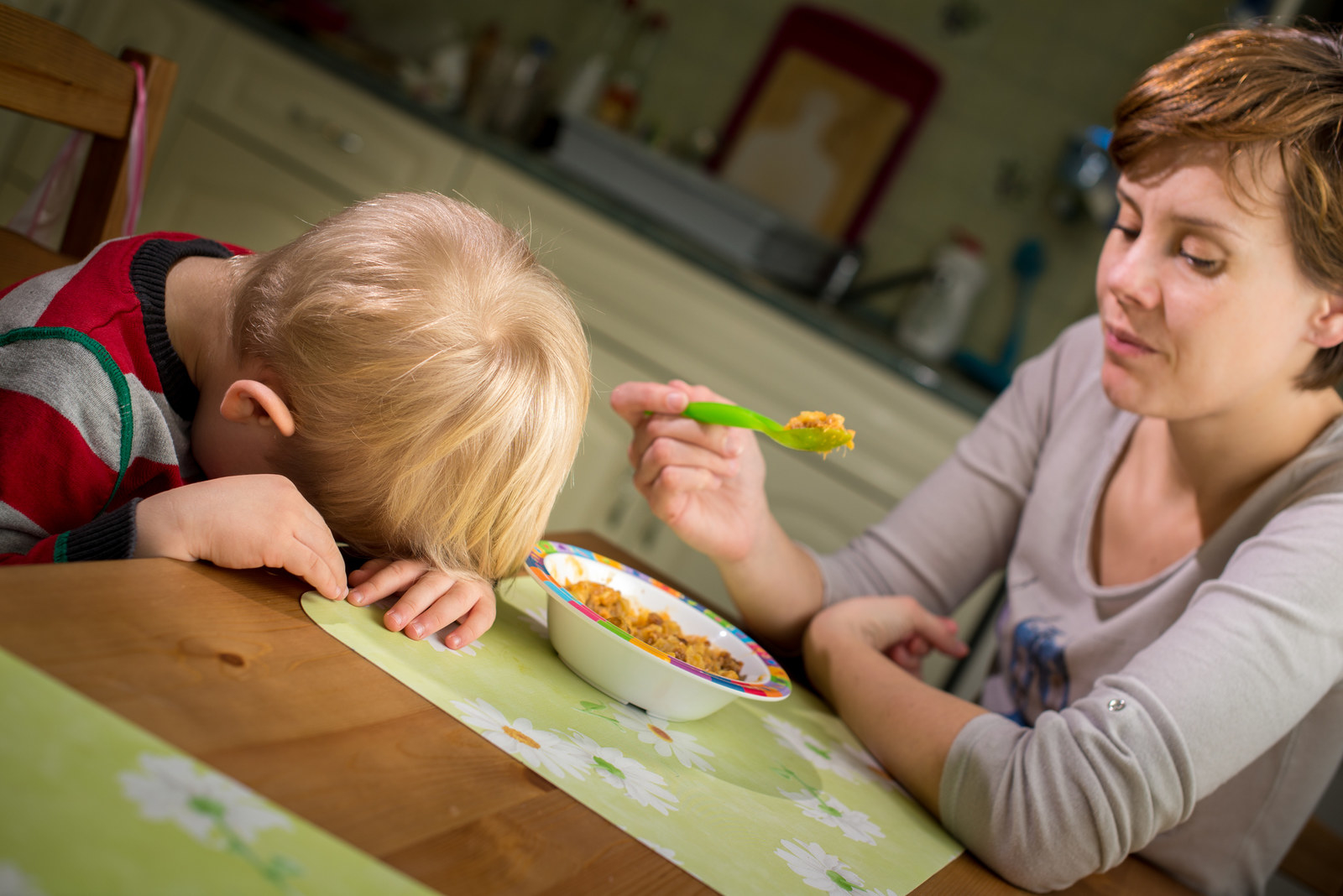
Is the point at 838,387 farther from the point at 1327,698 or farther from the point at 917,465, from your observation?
the point at 1327,698

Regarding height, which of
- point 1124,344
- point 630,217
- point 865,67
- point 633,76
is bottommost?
point 630,217

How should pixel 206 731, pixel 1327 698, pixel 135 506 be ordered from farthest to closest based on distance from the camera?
pixel 1327 698
pixel 135 506
pixel 206 731

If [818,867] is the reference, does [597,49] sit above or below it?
above

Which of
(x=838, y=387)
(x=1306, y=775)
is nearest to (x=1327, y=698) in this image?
(x=1306, y=775)

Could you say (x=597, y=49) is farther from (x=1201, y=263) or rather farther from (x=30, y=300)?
(x=30, y=300)

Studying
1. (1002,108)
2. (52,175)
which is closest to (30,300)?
(52,175)

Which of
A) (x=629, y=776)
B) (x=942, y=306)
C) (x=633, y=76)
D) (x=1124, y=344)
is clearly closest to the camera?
(x=629, y=776)

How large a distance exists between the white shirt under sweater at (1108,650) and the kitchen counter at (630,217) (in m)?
0.66

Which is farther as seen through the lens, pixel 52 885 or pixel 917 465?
pixel 917 465

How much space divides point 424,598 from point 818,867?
29 cm

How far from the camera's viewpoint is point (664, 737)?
662mm

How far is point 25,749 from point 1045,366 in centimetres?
117

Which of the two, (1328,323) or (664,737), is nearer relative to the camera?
(664,737)

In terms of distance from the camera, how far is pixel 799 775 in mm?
715
